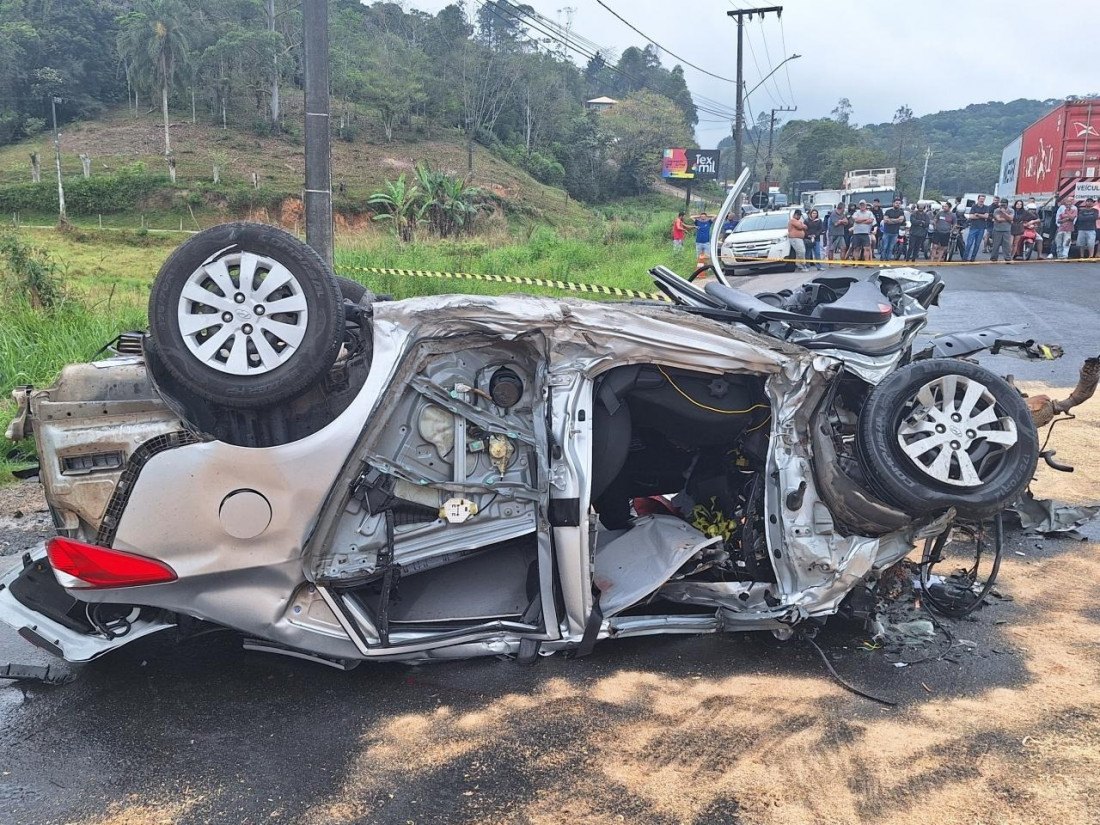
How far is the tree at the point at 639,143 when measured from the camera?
71.6m

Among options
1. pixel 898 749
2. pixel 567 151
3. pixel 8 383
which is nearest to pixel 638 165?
pixel 567 151

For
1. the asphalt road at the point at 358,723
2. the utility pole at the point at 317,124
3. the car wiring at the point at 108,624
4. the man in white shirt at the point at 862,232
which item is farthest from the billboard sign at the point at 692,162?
the car wiring at the point at 108,624

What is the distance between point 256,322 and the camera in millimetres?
3312

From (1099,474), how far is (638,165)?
68607mm

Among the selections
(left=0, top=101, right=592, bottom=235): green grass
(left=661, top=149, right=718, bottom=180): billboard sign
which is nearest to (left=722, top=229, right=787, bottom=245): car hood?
(left=0, top=101, right=592, bottom=235): green grass

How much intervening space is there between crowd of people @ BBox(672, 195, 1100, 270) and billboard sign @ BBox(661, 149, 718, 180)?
27.8m

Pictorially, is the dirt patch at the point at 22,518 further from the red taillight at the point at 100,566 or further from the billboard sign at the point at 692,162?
the billboard sign at the point at 692,162

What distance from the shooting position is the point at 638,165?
235 feet

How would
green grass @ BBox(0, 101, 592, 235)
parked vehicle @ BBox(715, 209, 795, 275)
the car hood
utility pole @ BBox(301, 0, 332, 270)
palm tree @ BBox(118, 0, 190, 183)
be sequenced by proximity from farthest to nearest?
1. palm tree @ BBox(118, 0, 190, 183)
2. green grass @ BBox(0, 101, 592, 235)
3. the car hood
4. parked vehicle @ BBox(715, 209, 795, 275)
5. utility pole @ BBox(301, 0, 332, 270)

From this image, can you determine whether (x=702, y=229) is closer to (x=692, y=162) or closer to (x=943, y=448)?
(x=943, y=448)

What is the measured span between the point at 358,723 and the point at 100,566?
113 centimetres

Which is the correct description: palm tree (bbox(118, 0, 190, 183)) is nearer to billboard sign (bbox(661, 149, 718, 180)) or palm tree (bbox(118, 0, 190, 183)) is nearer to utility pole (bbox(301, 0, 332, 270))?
billboard sign (bbox(661, 149, 718, 180))

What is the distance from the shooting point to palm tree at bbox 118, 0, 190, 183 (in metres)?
57.3

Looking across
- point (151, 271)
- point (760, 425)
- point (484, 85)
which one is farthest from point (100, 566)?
point (484, 85)
